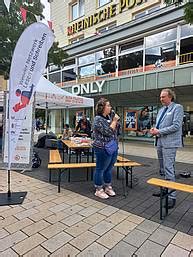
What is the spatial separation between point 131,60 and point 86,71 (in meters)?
3.83

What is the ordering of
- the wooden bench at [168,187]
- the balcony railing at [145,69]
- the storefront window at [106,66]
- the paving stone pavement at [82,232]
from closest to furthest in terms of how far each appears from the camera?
the paving stone pavement at [82,232] → the wooden bench at [168,187] → the balcony railing at [145,69] → the storefront window at [106,66]

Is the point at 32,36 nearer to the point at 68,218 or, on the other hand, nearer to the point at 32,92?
the point at 32,92

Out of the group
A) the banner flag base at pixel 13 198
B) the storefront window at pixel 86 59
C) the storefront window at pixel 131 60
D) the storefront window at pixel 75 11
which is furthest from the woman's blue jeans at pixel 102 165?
the storefront window at pixel 75 11

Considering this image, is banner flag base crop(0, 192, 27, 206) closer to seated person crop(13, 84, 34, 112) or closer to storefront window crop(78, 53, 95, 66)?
seated person crop(13, 84, 34, 112)

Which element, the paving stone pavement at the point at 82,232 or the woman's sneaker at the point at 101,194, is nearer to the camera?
the paving stone pavement at the point at 82,232

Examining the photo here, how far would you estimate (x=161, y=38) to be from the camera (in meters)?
11.6

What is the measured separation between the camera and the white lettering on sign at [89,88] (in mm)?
13423

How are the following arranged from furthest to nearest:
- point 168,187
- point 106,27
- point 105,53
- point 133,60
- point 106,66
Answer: point 106,27, point 105,53, point 106,66, point 133,60, point 168,187

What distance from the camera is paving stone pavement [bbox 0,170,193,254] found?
2.24m

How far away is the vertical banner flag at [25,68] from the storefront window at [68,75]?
13.1 metres

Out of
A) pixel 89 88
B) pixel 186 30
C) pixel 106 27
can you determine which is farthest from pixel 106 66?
pixel 186 30

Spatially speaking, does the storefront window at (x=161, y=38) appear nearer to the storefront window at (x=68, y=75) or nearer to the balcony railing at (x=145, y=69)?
the balcony railing at (x=145, y=69)

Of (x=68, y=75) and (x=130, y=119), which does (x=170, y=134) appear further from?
(x=68, y=75)

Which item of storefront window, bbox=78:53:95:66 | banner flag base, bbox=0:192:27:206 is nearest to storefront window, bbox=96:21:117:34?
storefront window, bbox=78:53:95:66
